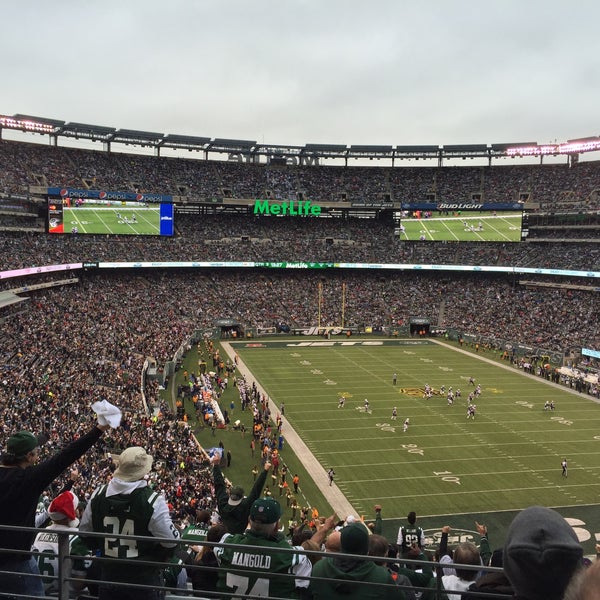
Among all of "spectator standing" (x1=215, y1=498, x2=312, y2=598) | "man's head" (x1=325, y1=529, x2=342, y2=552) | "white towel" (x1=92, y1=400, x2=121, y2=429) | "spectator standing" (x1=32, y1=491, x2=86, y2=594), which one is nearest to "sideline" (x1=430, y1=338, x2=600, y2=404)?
"man's head" (x1=325, y1=529, x2=342, y2=552)

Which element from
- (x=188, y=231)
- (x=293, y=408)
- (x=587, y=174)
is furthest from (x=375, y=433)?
(x=587, y=174)

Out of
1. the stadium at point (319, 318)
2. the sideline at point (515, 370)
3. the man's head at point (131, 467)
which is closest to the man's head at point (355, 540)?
the man's head at point (131, 467)

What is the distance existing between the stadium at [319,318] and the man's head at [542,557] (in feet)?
48.4

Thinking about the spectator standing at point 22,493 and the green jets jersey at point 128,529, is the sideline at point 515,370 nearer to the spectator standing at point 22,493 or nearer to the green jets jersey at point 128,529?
the green jets jersey at point 128,529

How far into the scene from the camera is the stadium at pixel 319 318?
22.6 meters

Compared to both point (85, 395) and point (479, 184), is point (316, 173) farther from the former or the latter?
point (85, 395)

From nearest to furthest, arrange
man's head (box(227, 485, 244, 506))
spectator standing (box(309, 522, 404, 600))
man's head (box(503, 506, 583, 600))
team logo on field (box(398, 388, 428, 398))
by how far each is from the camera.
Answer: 1. man's head (box(503, 506, 583, 600))
2. spectator standing (box(309, 522, 404, 600))
3. man's head (box(227, 485, 244, 506))
4. team logo on field (box(398, 388, 428, 398))

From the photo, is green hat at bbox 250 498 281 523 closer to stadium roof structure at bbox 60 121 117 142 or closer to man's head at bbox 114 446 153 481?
man's head at bbox 114 446 153 481

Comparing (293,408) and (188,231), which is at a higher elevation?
(188,231)

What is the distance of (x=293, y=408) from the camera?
31.4 metres

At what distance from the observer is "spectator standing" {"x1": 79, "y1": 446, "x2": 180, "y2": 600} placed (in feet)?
13.3

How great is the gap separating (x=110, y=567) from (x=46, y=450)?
16.1 meters

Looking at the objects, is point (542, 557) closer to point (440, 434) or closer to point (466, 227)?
Result: point (440, 434)

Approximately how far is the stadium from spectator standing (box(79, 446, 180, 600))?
12.5m
